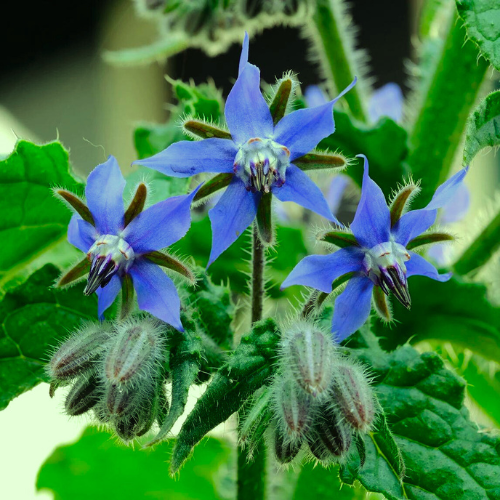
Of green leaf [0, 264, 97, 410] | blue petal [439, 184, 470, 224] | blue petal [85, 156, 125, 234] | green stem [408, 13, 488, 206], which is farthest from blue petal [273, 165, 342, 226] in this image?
blue petal [439, 184, 470, 224]

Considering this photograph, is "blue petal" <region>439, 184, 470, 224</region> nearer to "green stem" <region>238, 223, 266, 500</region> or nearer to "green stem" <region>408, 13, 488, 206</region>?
"green stem" <region>408, 13, 488, 206</region>

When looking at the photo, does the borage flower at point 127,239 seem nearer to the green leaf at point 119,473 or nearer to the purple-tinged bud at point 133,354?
the purple-tinged bud at point 133,354

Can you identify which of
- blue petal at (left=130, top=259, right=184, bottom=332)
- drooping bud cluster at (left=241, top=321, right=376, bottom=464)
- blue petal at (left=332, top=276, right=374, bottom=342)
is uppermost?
blue petal at (left=332, top=276, right=374, bottom=342)

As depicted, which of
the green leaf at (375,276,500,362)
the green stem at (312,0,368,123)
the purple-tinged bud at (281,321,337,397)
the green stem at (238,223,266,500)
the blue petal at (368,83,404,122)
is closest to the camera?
the purple-tinged bud at (281,321,337,397)

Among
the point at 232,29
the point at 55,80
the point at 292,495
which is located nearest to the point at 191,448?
the point at 292,495

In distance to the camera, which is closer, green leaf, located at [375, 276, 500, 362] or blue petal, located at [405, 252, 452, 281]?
blue petal, located at [405, 252, 452, 281]

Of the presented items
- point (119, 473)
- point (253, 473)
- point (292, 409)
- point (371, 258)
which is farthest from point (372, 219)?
point (119, 473)
